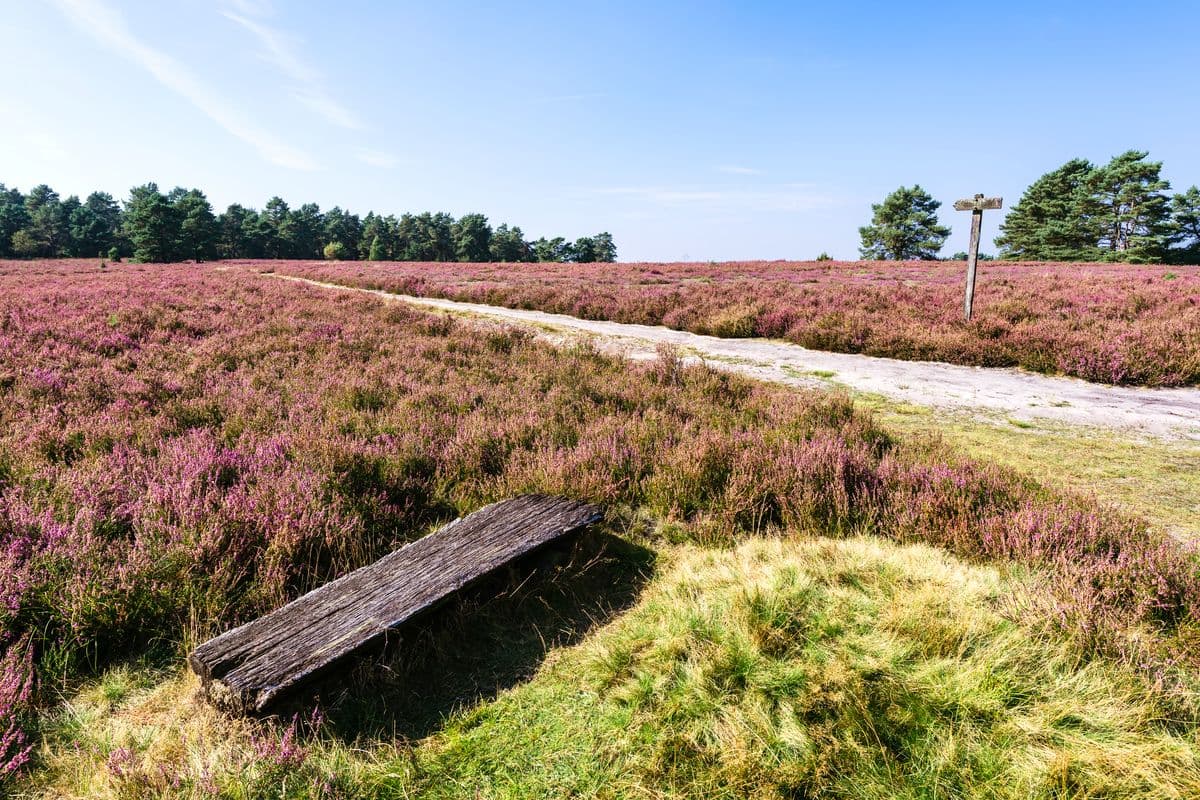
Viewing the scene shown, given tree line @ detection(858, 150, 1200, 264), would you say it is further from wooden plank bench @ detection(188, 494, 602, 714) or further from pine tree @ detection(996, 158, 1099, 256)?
wooden plank bench @ detection(188, 494, 602, 714)

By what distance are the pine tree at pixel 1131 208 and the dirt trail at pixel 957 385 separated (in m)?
57.4

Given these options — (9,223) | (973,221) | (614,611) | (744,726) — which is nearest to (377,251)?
(9,223)

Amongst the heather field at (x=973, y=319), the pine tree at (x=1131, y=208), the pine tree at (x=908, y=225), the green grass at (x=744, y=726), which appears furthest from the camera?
the pine tree at (x=908, y=225)

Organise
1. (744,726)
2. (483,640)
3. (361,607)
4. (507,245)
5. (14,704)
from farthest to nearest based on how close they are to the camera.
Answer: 1. (507,245)
2. (483,640)
3. (361,607)
4. (14,704)
5. (744,726)

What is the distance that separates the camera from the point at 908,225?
59.2 metres

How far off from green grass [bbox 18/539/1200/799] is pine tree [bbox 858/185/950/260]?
6833 centimetres

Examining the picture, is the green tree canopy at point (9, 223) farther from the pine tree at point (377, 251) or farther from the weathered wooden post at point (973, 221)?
the weathered wooden post at point (973, 221)

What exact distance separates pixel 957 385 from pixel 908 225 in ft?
204

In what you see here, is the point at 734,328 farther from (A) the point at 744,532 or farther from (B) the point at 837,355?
(A) the point at 744,532

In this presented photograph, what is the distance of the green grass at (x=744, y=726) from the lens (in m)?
1.79

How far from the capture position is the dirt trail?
617 cm

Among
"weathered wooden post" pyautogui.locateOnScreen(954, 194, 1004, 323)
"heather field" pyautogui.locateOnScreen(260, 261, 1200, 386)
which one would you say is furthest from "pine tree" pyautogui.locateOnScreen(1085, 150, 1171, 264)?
"weathered wooden post" pyautogui.locateOnScreen(954, 194, 1004, 323)

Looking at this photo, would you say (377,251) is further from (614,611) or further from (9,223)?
(614,611)

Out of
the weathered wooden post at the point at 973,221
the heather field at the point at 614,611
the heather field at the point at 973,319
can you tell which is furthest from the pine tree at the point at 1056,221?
the heather field at the point at 614,611
